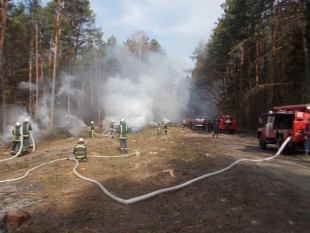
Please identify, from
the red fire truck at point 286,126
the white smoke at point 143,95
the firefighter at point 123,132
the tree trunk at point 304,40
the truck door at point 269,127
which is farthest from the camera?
the white smoke at point 143,95

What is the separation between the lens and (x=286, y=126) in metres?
12.7

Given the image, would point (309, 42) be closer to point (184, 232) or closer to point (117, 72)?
point (184, 232)

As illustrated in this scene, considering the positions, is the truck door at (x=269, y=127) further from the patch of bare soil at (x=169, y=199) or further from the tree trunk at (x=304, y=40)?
the tree trunk at (x=304, y=40)

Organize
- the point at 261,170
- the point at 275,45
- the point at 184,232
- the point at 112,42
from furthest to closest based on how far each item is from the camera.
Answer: the point at 112,42
the point at 275,45
the point at 261,170
the point at 184,232

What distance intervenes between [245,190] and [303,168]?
417cm

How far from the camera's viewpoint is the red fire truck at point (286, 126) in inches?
459

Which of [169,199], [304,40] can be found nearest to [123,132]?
[169,199]

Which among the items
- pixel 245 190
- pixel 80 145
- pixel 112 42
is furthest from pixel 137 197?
pixel 112 42

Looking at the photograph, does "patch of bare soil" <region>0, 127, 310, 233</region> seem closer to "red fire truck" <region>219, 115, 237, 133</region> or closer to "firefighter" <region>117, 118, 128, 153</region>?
"firefighter" <region>117, 118, 128, 153</region>

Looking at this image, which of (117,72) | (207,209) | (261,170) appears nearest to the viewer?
(207,209)

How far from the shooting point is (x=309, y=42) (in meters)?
18.1

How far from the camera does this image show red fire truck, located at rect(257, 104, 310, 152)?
38.3ft

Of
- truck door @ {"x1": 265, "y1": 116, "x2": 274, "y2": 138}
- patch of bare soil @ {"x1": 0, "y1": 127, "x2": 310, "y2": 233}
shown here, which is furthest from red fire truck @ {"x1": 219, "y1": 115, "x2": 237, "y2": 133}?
patch of bare soil @ {"x1": 0, "y1": 127, "x2": 310, "y2": 233}

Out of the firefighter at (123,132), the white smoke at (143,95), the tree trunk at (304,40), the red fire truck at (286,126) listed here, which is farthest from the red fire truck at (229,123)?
the firefighter at (123,132)
